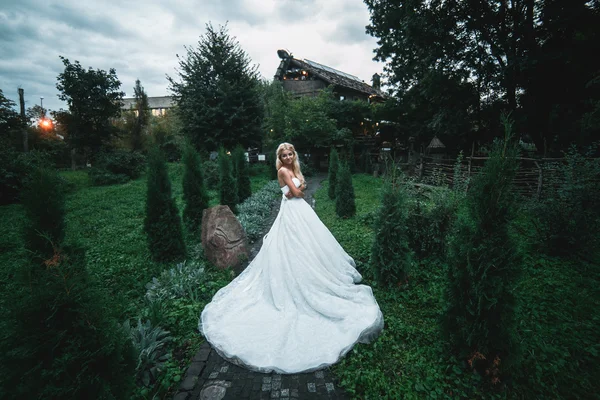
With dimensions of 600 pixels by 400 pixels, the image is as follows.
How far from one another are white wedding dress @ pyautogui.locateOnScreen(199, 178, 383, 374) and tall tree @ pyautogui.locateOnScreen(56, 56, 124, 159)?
2429 centimetres

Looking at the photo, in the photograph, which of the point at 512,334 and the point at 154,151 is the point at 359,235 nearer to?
the point at 512,334

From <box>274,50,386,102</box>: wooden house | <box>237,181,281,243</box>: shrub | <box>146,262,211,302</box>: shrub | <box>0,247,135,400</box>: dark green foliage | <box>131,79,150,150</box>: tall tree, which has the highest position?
<box>274,50,386,102</box>: wooden house

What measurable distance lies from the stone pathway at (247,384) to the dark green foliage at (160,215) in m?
3.50

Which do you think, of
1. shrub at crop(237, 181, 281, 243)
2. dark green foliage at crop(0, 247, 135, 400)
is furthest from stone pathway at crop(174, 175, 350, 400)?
shrub at crop(237, 181, 281, 243)

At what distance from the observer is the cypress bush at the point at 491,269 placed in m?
2.58

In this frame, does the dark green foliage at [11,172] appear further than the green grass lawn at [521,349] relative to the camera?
Yes

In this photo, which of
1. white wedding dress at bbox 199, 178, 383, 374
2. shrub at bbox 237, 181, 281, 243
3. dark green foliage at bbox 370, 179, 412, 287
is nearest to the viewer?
white wedding dress at bbox 199, 178, 383, 374

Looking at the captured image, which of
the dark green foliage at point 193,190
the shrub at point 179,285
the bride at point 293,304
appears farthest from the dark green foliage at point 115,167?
the bride at point 293,304

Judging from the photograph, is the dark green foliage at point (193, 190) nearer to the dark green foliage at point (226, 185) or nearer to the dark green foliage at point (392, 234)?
the dark green foliage at point (226, 185)

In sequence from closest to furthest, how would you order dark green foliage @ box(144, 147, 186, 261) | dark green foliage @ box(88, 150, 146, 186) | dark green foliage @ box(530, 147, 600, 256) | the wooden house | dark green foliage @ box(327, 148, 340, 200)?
dark green foliage @ box(530, 147, 600, 256)
dark green foliage @ box(144, 147, 186, 261)
dark green foliage @ box(327, 148, 340, 200)
dark green foliage @ box(88, 150, 146, 186)
the wooden house

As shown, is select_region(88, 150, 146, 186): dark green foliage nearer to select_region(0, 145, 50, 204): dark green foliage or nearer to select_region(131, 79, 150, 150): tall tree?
select_region(0, 145, 50, 204): dark green foliage

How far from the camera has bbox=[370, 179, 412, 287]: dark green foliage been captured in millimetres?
4469

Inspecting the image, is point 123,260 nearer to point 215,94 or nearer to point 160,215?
point 160,215

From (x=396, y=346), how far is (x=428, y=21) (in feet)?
55.6
